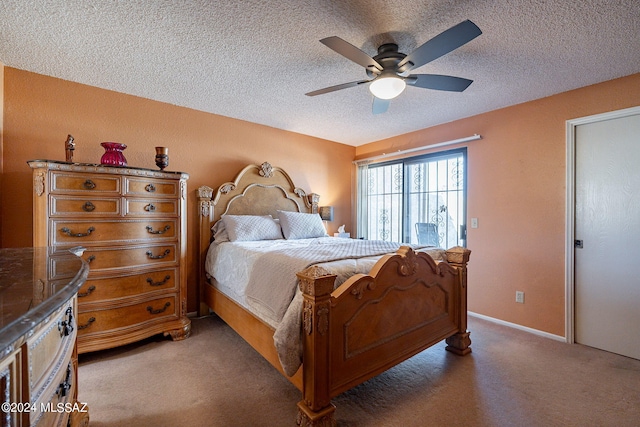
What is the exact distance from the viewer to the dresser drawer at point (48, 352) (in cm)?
60

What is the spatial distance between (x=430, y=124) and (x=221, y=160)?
9.00 feet

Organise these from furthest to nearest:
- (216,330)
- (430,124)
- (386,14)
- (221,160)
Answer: (430,124) → (221,160) → (216,330) → (386,14)

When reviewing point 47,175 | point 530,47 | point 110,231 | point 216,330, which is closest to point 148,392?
point 216,330

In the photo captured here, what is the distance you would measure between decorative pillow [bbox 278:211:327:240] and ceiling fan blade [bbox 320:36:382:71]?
2.01 meters

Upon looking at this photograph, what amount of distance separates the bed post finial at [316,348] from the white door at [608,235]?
265 centimetres

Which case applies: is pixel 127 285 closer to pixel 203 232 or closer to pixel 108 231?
pixel 108 231

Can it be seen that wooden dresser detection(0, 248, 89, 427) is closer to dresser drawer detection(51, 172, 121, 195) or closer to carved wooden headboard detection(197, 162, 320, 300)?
dresser drawer detection(51, 172, 121, 195)

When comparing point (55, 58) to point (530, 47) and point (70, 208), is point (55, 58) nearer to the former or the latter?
point (70, 208)

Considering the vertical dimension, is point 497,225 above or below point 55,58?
below

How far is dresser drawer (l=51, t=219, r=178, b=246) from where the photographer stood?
2.04 meters

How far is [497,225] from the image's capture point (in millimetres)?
3123

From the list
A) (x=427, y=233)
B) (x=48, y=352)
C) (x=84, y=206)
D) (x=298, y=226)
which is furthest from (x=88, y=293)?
(x=427, y=233)

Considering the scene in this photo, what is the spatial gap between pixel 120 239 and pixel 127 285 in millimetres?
391

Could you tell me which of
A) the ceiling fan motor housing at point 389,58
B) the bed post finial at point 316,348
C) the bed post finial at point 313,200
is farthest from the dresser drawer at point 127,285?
the ceiling fan motor housing at point 389,58
